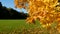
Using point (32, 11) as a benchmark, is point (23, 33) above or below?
below

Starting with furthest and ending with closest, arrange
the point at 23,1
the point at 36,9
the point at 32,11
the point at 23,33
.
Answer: the point at 23,33, the point at 23,1, the point at 32,11, the point at 36,9

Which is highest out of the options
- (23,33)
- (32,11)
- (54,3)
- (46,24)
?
(54,3)

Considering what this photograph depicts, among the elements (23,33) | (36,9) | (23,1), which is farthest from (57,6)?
(23,33)

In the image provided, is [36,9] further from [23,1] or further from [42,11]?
[23,1]

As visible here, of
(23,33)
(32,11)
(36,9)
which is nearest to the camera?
(36,9)

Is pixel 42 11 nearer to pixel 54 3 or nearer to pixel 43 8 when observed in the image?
pixel 43 8

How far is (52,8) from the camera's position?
2.52 metres

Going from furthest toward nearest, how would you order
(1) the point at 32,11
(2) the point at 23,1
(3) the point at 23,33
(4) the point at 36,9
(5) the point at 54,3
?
(3) the point at 23,33
(2) the point at 23,1
(1) the point at 32,11
(4) the point at 36,9
(5) the point at 54,3

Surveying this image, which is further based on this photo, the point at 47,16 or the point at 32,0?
the point at 32,0

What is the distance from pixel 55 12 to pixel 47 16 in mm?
129

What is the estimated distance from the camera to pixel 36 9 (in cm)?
269

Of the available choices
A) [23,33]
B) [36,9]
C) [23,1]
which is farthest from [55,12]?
[23,33]

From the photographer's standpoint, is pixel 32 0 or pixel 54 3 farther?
pixel 32 0

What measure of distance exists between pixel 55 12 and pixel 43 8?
6.9 inches
